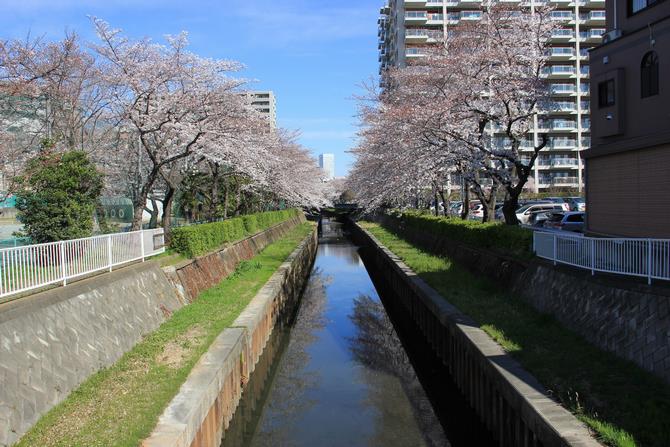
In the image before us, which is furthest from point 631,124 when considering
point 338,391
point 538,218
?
point 538,218

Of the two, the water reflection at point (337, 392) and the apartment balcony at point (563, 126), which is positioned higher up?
the apartment balcony at point (563, 126)

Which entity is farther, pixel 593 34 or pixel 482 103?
pixel 593 34

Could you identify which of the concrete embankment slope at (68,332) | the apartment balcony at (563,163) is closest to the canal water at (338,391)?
the concrete embankment slope at (68,332)

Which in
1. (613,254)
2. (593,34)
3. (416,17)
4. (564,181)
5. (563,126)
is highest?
(416,17)

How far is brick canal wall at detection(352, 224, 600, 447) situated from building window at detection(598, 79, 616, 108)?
8.74 m

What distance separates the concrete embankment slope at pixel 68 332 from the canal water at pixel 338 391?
2.51 meters

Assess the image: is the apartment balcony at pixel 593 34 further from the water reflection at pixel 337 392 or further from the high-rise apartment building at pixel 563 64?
the water reflection at pixel 337 392

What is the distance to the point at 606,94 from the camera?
→ 1753 cm

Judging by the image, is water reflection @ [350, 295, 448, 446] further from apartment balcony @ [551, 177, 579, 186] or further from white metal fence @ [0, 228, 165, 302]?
apartment balcony @ [551, 177, 579, 186]

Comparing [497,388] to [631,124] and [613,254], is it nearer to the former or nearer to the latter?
[613,254]

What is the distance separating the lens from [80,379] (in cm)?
715

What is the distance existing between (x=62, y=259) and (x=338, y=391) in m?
6.07

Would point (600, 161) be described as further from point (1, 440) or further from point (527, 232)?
point (1, 440)

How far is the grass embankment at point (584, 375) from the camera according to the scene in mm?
5477
